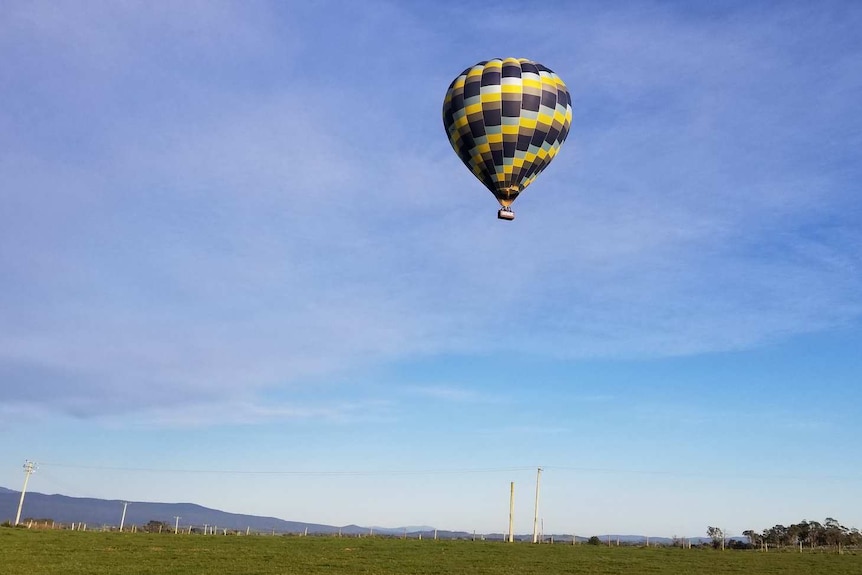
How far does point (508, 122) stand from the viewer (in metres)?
46.2

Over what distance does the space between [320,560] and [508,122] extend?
30832 millimetres

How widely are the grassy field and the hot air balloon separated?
23178 millimetres

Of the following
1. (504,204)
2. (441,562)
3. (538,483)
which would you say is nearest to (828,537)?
(538,483)

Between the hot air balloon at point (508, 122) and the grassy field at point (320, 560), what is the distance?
913 inches

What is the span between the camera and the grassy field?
1769 inches

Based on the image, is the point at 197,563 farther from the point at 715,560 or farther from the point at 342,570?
the point at 715,560

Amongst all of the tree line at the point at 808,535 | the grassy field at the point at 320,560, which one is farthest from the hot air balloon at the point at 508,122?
the tree line at the point at 808,535

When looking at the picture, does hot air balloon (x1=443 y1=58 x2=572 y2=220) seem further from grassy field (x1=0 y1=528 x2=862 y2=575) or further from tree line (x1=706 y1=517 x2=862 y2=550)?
tree line (x1=706 y1=517 x2=862 y2=550)

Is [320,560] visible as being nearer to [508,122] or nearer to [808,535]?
[508,122]

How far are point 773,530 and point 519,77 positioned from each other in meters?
131

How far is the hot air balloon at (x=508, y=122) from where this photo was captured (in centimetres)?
4634

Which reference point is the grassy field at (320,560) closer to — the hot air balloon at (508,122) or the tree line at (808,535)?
the hot air balloon at (508,122)

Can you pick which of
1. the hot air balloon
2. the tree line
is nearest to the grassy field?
the hot air balloon

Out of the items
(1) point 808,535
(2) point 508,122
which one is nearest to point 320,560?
(2) point 508,122
